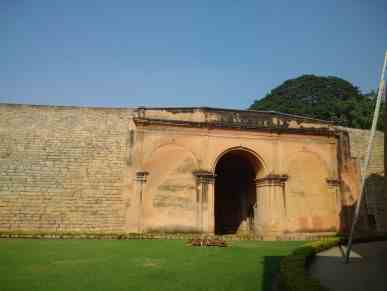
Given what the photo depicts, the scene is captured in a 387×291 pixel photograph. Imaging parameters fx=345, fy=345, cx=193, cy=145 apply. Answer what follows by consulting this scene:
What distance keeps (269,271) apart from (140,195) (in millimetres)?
9556

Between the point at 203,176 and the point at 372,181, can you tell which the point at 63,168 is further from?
the point at 372,181

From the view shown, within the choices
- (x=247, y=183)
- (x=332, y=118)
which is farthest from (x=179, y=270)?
(x=332, y=118)

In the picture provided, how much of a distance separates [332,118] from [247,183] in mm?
20956

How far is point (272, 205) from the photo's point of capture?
17.6 metres

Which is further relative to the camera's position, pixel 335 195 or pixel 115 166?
pixel 335 195

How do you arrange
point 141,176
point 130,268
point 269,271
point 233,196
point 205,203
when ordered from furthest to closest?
point 233,196
point 205,203
point 141,176
point 130,268
point 269,271

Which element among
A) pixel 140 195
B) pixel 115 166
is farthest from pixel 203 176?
pixel 115 166

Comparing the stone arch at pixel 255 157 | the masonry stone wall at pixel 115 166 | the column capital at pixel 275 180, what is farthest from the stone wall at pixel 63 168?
the column capital at pixel 275 180

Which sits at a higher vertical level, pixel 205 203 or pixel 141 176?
pixel 141 176

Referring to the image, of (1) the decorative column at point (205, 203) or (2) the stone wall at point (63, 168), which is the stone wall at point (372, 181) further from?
(2) the stone wall at point (63, 168)

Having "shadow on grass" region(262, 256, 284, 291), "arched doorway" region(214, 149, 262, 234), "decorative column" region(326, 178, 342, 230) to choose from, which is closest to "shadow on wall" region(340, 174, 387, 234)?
"decorative column" region(326, 178, 342, 230)

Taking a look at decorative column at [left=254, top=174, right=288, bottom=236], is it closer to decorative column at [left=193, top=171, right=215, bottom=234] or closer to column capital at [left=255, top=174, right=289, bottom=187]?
column capital at [left=255, top=174, right=289, bottom=187]

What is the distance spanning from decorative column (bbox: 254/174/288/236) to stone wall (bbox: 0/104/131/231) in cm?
692

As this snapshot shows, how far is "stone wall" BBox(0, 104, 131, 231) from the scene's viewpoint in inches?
630
